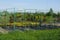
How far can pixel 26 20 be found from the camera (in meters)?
19.8

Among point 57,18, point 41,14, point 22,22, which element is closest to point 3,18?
point 22,22

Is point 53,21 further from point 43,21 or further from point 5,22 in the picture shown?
point 5,22

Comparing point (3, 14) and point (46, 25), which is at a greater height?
point (3, 14)

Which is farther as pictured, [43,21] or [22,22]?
[43,21]

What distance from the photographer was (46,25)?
20.0 metres

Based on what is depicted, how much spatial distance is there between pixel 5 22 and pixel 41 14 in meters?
3.89

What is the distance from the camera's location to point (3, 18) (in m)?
19.0

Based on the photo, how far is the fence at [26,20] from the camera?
18828mm

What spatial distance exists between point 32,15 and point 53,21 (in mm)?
2250

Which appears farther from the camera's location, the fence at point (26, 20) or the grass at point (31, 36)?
the fence at point (26, 20)

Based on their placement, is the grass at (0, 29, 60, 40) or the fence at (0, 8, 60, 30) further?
the fence at (0, 8, 60, 30)

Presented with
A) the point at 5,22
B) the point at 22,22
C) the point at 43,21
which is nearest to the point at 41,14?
the point at 43,21

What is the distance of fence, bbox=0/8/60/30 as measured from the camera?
18828 millimetres

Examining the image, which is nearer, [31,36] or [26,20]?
[31,36]
